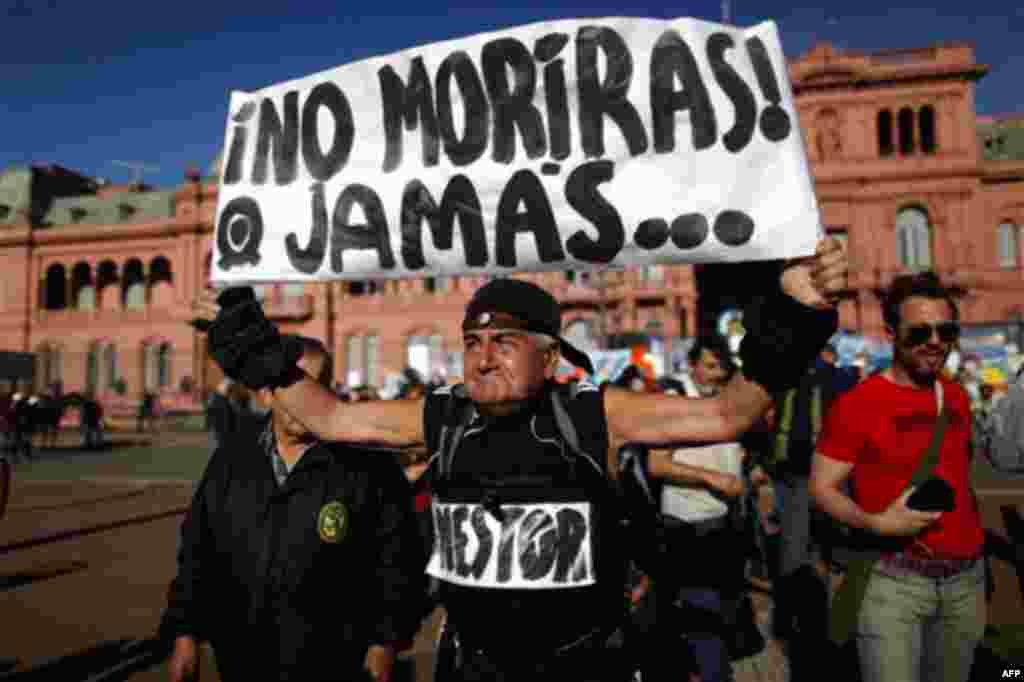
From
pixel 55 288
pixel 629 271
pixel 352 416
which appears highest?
pixel 55 288

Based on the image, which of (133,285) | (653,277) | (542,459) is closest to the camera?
(542,459)

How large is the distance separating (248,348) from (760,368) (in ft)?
5.01

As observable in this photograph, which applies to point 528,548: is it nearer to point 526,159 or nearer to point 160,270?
point 526,159

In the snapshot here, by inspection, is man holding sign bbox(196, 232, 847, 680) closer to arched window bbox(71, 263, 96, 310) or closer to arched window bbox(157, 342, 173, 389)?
arched window bbox(157, 342, 173, 389)

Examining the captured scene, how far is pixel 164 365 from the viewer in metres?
44.6

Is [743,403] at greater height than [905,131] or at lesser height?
lesser

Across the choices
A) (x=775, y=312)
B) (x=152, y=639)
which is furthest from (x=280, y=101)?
(x=152, y=639)

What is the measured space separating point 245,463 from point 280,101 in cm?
150

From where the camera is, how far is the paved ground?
4613 millimetres

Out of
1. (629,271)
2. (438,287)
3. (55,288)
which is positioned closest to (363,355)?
(438,287)

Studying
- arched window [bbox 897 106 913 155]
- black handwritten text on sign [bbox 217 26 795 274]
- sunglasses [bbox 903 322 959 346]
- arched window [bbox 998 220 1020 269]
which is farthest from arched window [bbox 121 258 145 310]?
sunglasses [bbox 903 322 959 346]

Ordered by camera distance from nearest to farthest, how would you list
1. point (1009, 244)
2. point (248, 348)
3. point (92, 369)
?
1. point (248, 348)
2. point (1009, 244)
3. point (92, 369)

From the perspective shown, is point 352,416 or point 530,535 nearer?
point 530,535

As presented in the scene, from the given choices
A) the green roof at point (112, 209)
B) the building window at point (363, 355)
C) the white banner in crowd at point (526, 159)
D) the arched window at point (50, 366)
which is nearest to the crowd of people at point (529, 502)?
the white banner in crowd at point (526, 159)
